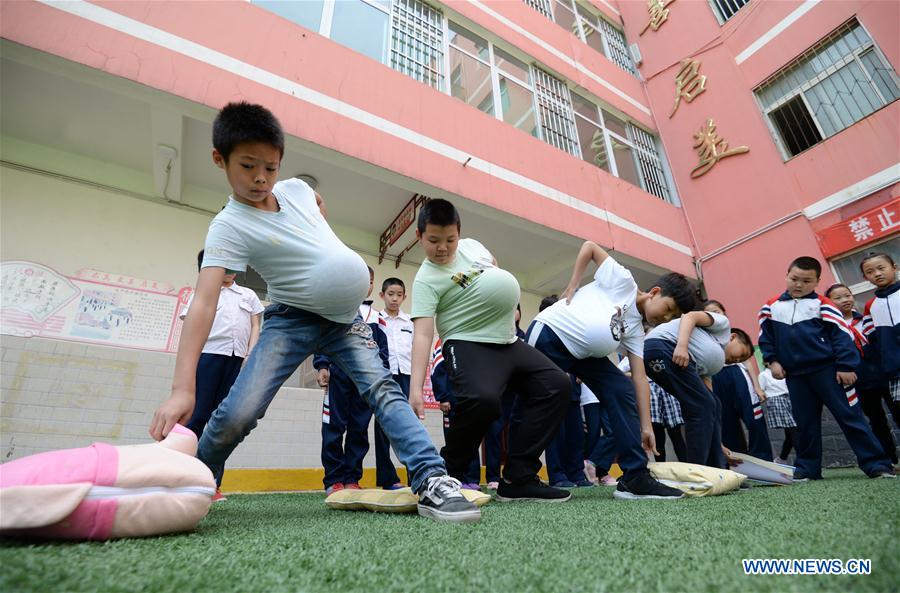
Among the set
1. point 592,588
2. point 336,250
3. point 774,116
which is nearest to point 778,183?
point 774,116

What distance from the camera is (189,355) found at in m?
1.33

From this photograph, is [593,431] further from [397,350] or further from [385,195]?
[385,195]

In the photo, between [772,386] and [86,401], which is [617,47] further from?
[86,401]

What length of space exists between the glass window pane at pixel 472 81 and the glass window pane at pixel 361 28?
1389 millimetres

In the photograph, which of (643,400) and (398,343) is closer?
(643,400)

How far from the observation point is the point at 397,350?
3.82 m

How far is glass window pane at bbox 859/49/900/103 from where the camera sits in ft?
19.1

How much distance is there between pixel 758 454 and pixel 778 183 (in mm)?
4690

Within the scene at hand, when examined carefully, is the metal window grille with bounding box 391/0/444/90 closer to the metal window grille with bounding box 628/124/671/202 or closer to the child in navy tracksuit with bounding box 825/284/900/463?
the metal window grille with bounding box 628/124/671/202

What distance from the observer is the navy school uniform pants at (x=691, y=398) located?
104 inches

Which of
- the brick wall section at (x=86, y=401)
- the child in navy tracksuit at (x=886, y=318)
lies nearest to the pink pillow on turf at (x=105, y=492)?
the brick wall section at (x=86, y=401)

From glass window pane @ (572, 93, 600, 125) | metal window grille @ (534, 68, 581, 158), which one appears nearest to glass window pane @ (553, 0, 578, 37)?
glass window pane @ (572, 93, 600, 125)

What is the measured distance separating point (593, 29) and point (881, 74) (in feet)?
18.3

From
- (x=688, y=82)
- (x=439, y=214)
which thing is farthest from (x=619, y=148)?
(x=439, y=214)
